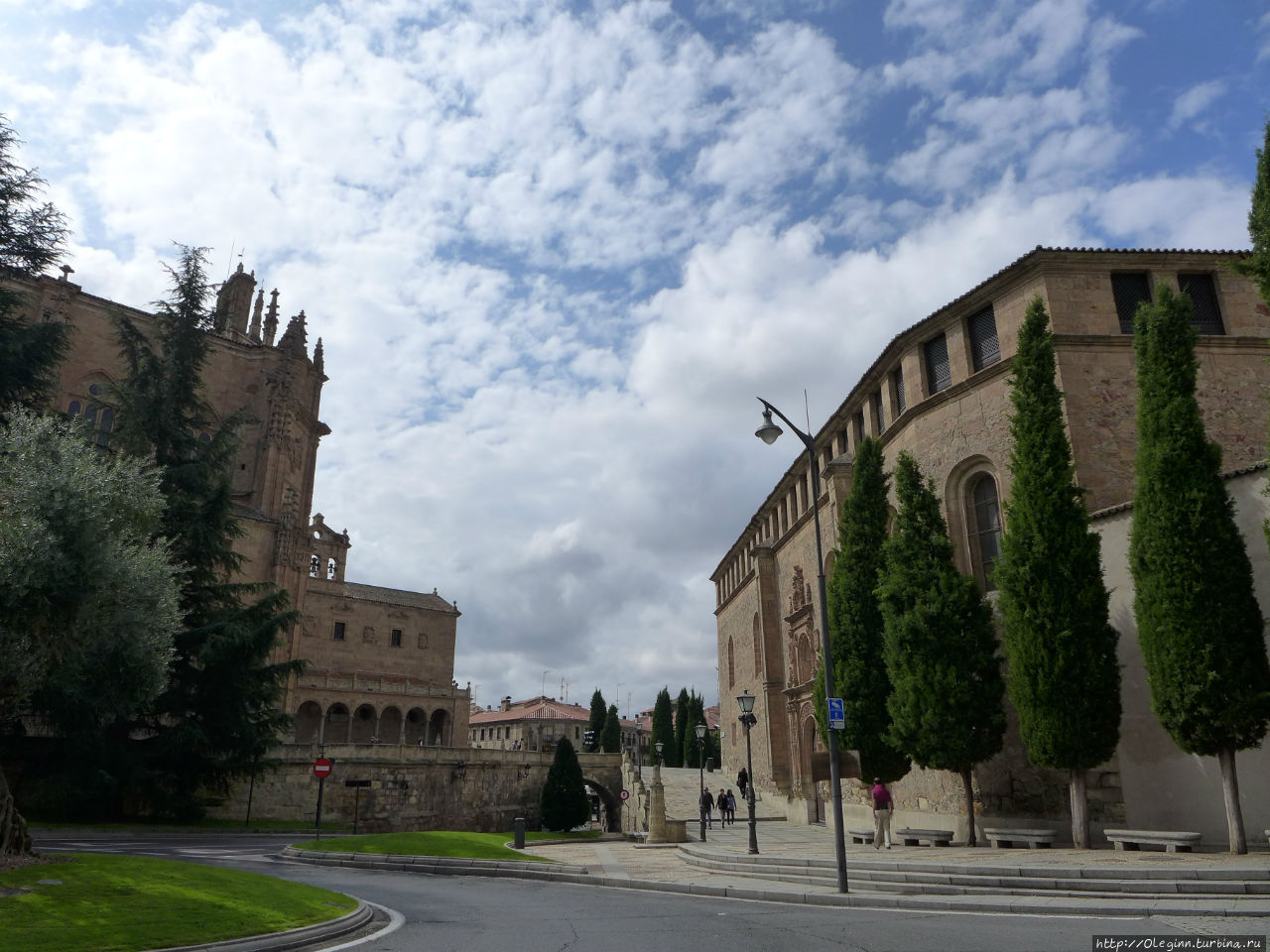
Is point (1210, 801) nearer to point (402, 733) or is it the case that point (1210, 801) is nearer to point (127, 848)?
point (127, 848)

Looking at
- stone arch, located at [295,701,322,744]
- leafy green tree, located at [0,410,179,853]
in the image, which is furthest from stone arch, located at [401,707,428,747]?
leafy green tree, located at [0,410,179,853]

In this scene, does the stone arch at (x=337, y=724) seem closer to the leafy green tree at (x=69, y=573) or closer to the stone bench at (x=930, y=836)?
the leafy green tree at (x=69, y=573)

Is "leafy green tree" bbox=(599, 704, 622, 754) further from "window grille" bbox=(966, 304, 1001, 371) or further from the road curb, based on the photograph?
the road curb

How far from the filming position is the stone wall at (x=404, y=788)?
31844mm

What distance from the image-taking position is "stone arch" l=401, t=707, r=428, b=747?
58.5m


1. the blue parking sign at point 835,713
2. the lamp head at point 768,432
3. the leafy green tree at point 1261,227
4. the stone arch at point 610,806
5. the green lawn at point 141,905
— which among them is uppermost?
the leafy green tree at point 1261,227

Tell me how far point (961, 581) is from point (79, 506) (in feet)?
61.7

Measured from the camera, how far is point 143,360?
1221 inches

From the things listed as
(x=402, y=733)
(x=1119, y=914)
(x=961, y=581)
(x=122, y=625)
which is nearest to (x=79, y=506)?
(x=122, y=625)

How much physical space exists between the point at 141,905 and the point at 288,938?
211cm

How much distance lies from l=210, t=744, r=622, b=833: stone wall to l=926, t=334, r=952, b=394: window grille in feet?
88.2

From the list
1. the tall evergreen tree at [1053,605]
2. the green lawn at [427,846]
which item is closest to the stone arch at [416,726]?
the green lawn at [427,846]

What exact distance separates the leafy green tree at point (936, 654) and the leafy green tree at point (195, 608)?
20768 millimetres

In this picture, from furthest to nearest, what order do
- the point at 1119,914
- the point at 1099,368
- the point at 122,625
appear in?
1. the point at 1099,368
2. the point at 122,625
3. the point at 1119,914
